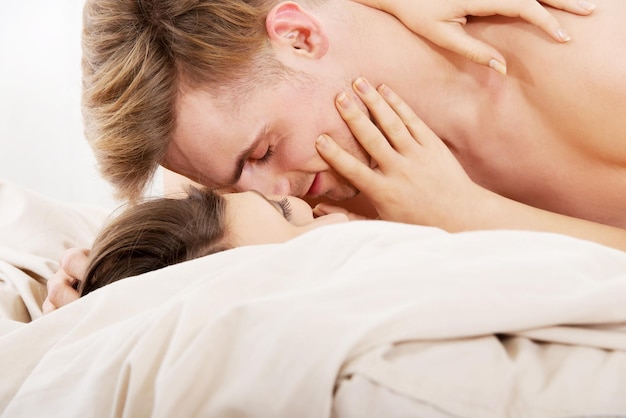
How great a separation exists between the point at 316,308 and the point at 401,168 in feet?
2.83

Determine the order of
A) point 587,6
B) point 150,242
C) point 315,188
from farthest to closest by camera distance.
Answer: point 315,188
point 587,6
point 150,242

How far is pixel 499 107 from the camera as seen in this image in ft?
5.35

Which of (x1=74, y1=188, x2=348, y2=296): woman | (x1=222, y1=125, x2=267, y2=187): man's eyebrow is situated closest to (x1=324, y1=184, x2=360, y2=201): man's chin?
(x1=222, y1=125, x2=267, y2=187): man's eyebrow

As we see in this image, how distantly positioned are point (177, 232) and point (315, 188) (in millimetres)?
575

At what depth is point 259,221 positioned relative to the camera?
1.21 meters

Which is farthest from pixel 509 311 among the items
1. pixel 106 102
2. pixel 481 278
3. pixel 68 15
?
pixel 68 15

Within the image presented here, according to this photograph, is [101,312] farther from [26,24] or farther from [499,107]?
[26,24]

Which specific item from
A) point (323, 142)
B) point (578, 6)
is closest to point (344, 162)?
point (323, 142)

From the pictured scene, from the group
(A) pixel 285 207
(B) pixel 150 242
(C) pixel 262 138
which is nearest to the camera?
(B) pixel 150 242

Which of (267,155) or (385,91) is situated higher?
(385,91)

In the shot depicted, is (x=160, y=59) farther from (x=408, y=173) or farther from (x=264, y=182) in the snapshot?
(x=408, y=173)

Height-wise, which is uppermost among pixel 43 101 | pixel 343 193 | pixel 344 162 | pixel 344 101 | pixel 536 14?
pixel 536 14

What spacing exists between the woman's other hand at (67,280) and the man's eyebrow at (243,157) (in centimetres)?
37

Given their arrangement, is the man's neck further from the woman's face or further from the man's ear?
the woman's face
